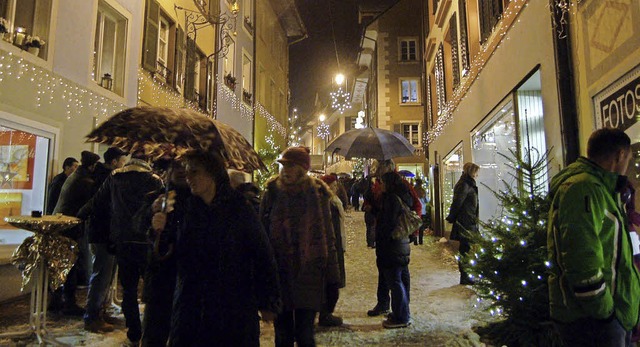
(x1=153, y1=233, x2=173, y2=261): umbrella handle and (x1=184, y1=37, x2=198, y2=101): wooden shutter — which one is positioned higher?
(x1=184, y1=37, x2=198, y2=101): wooden shutter

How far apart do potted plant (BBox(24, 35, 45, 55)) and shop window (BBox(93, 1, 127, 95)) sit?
1.81 metres

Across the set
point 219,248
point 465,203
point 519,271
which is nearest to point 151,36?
point 465,203

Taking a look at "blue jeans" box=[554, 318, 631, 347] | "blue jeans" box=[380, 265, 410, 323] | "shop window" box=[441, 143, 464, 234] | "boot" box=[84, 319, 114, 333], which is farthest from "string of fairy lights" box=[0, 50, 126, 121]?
"shop window" box=[441, 143, 464, 234]

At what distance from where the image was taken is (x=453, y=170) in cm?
1413

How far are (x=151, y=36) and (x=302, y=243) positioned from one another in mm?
9093

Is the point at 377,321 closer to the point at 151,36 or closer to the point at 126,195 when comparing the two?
the point at 126,195

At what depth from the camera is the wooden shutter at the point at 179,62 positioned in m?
12.1

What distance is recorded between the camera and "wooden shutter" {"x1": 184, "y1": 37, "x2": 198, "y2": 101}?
12883 millimetres

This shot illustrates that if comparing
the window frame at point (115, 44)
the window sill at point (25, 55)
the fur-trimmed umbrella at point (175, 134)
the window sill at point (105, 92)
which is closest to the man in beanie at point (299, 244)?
the fur-trimmed umbrella at point (175, 134)

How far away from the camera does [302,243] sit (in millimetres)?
3449

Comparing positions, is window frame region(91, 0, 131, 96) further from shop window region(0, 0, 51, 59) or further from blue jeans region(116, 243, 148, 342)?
blue jeans region(116, 243, 148, 342)

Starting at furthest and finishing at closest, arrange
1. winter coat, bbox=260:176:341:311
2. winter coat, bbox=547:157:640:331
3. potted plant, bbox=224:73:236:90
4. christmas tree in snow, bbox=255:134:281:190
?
christmas tree in snow, bbox=255:134:281:190 → potted plant, bbox=224:73:236:90 → winter coat, bbox=260:176:341:311 → winter coat, bbox=547:157:640:331

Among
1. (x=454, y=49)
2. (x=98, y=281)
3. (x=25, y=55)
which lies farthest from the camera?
(x=454, y=49)

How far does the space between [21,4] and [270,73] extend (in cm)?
1796
